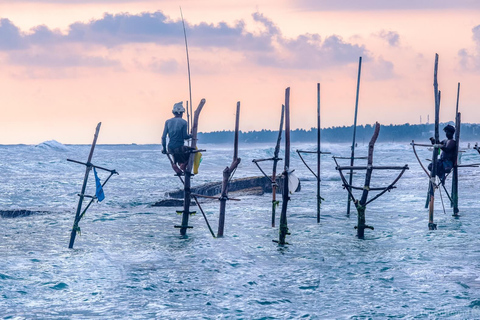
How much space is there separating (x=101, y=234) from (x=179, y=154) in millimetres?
3213

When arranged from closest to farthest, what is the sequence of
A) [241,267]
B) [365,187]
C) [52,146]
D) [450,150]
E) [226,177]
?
1. [241,267]
2. [365,187]
3. [226,177]
4. [450,150]
5. [52,146]

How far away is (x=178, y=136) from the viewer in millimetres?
13305

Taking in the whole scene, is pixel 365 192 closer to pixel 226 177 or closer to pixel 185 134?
pixel 226 177

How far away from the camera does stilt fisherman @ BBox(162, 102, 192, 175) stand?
43.5 ft

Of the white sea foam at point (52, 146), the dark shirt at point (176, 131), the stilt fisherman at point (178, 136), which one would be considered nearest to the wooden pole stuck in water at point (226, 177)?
the stilt fisherman at point (178, 136)

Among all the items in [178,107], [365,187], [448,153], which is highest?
[178,107]

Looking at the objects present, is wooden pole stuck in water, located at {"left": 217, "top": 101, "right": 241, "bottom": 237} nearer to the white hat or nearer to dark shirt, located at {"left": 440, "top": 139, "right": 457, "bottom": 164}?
the white hat

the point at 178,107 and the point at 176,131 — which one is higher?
the point at 178,107

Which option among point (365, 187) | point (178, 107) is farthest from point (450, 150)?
point (178, 107)

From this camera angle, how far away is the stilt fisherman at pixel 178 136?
13250mm

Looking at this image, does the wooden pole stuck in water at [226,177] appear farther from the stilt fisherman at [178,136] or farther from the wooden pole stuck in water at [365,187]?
the wooden pole stuck in water at [365,187]

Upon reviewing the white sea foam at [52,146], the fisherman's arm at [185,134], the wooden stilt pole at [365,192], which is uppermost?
the fisherman's arm at [185,134]

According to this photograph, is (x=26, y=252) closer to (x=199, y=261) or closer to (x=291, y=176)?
(x=199, y=261)

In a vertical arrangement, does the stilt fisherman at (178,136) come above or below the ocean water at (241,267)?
above
